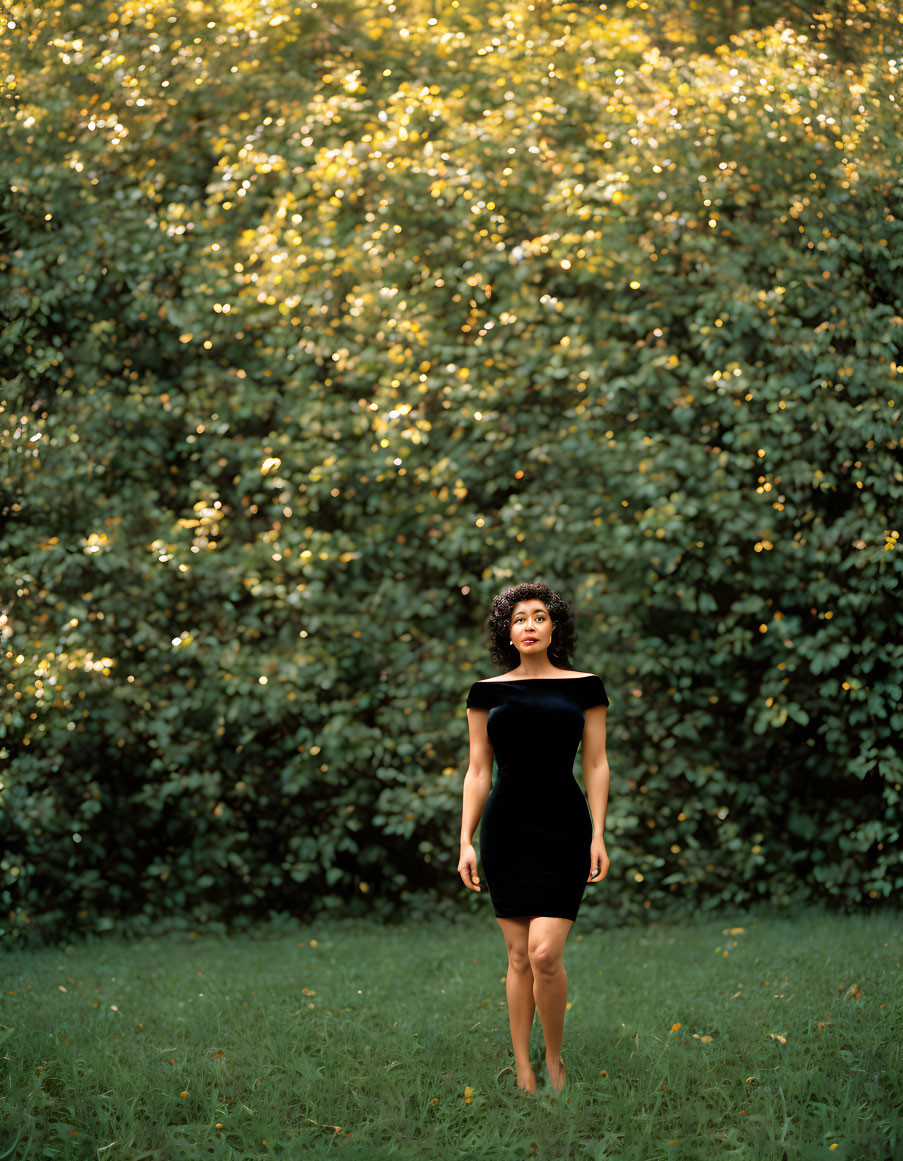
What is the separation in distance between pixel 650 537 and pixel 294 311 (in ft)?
8.76

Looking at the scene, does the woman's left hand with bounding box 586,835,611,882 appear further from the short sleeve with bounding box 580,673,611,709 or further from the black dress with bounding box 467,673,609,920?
the short sleeve with bounding box 580,673,611,709

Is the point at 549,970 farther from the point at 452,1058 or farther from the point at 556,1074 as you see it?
the point at 452,1058

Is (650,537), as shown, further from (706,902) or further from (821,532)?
(706,902)

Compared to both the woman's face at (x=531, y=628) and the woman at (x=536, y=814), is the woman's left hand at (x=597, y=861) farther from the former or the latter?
the woman's face at (x=531, y=628)

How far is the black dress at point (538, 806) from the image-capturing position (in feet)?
11.7

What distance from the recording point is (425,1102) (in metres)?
3.75

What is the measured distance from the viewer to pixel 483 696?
3.77 metres

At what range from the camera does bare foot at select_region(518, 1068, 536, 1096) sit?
3.69 meters

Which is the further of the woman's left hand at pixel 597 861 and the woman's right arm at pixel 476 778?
the woman's right arm at pixel 476 778

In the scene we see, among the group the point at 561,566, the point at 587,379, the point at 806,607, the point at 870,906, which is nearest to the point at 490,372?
the point at 587,379

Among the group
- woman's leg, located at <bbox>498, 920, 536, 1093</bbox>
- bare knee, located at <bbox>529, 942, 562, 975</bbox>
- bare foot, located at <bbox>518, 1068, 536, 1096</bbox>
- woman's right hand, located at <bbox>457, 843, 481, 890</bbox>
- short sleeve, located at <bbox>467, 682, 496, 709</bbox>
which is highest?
short sleeve, located at <bbox>467, 682, 496, 709</bbox>

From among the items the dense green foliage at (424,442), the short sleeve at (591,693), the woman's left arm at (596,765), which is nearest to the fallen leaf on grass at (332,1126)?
the woman's left arm at (596,765)

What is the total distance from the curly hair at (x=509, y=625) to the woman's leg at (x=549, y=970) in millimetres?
942

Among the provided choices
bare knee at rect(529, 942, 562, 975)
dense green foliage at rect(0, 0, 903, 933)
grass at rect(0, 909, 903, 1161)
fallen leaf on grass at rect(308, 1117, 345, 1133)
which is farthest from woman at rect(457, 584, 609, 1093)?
dense green foliage at rect(0, 0, 903, 933)
